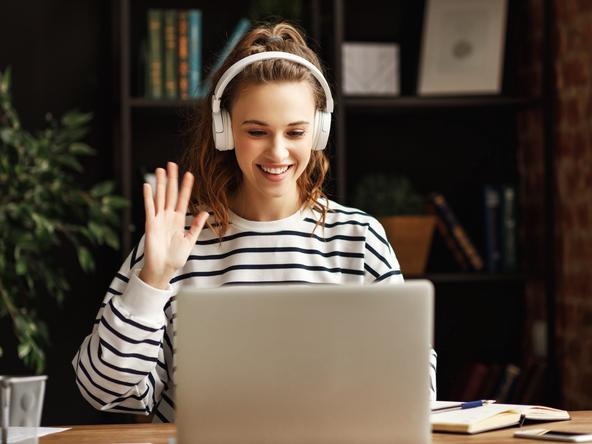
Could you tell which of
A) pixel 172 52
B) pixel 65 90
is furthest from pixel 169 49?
pixel 65 90

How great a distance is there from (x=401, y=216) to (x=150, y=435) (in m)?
1.72

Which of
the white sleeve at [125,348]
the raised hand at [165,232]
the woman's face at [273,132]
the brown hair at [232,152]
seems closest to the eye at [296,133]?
the woman's face at [273,132]

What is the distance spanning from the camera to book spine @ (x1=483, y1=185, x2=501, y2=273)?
3.16 metres

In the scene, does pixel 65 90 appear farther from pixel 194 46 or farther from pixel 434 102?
pixel 434 102

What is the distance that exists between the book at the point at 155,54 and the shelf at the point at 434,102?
596mm

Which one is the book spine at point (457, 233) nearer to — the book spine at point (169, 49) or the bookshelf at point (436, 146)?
the bookshelf at point (436, 146)

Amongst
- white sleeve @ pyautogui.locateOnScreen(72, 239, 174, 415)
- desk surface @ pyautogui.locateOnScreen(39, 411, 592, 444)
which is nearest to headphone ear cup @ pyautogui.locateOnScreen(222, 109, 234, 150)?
white sleeve @ pyautogui.locateOnScreen(72, 239, 174, 415)

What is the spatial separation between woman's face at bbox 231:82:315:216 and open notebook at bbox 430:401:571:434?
53 centimetres

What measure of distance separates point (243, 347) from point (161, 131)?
2.17m

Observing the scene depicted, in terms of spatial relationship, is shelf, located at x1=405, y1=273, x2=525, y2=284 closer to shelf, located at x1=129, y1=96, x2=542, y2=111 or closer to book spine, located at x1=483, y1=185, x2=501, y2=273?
book spine, located at x1=483, y1=185, x2=501, y2=273

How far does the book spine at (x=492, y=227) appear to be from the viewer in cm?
316

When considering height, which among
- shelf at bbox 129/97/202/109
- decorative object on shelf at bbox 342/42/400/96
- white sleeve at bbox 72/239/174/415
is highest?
decorative object on shelf at bbox 342/42/400/96

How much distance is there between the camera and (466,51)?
3.19m

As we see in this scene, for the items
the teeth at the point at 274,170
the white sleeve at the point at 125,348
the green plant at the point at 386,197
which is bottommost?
the white sleeve at the point at 125,348
